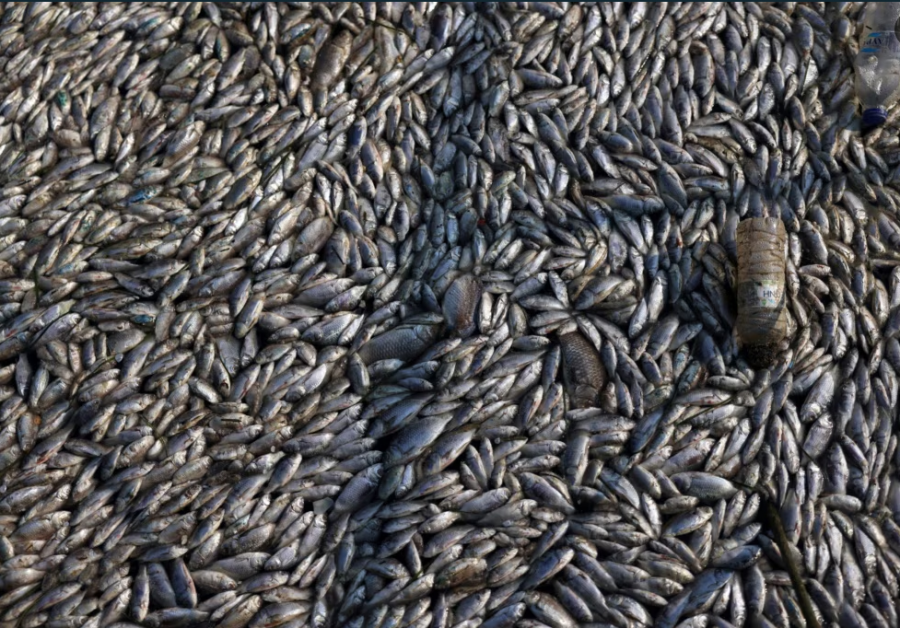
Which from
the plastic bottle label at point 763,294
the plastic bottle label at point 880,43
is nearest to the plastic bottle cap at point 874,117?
the plastic bottle label at point 880,43

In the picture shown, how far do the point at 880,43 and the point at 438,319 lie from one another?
3.02 m

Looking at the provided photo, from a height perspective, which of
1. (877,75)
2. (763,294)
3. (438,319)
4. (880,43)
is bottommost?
(438,319)

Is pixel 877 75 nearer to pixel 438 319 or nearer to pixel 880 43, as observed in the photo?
pixel 880 43

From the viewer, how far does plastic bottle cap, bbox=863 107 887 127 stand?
5.20 meters

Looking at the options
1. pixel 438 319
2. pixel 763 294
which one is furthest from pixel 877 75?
pixel 438 319

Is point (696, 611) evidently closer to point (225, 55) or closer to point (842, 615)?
point (842, 615)

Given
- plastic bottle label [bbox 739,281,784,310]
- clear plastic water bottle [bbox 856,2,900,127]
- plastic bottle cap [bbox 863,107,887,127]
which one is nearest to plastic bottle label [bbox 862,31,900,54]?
clear plastic water bottle [bbox 856,2,900,127]

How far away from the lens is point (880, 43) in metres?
5.29

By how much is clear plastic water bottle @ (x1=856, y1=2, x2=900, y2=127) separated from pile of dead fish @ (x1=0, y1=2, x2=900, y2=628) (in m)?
0.12

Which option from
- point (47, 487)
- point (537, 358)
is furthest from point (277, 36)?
point (47, 487)

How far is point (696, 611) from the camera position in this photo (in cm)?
420

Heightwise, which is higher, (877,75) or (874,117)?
(877,75)

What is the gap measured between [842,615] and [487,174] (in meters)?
2.76

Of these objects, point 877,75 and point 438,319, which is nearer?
point 438,319
